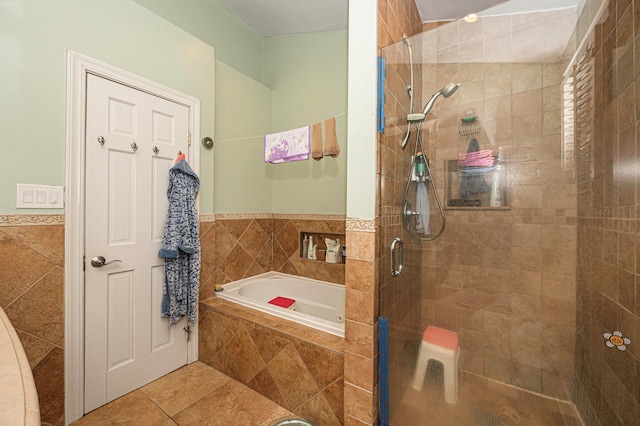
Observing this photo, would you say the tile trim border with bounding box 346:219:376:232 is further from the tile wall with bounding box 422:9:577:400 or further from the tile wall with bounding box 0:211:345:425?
the tile wall with bounding box 0:211:345:425

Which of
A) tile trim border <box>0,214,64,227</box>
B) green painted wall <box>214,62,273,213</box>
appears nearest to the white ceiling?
green painted wall <box>214,62,273,213</box>

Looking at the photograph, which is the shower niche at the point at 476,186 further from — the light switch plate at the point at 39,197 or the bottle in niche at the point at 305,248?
the light switch plate at the point at 39,197

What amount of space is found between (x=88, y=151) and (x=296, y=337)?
1663mm

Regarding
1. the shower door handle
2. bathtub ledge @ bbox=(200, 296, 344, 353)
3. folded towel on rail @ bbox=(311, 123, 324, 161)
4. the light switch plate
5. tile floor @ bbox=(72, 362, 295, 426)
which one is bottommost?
tile floor @ bbox=(72, 362, 295, 426)

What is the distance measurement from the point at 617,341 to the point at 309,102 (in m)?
2.73

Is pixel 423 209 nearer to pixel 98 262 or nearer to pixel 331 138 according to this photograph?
pixel 331 138

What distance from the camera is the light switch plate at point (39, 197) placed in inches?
55.2

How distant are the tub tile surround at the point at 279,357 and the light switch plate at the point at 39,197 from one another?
3.80 ft

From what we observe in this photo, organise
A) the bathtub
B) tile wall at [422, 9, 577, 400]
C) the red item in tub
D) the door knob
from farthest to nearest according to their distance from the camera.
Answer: the red item in tub, the bathtub, the door knob, tile wall at [422, 9, 577, 400]

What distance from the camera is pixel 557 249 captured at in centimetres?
117

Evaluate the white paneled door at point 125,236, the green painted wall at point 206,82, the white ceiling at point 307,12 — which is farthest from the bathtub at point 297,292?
the white ceiling at point 307,12

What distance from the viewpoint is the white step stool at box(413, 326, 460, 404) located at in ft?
4.15

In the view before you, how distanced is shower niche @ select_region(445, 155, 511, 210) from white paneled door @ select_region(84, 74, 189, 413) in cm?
190

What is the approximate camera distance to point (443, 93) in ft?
4.41
